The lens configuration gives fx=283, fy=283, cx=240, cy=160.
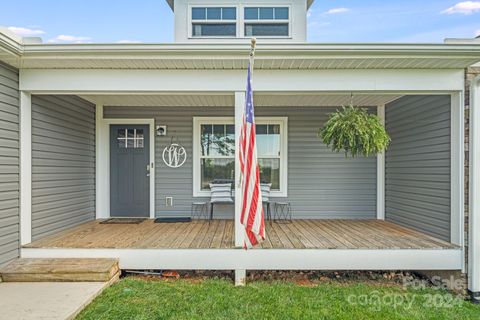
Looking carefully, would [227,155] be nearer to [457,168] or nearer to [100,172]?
[100,172]

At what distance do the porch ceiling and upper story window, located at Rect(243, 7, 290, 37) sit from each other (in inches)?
75.5

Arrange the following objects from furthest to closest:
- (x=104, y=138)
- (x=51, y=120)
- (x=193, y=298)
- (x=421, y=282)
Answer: (x=104, y=138), (x=51, y=120), (x=421, y=282), (x=193, y=298)

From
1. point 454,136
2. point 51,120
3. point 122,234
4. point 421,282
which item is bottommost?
point 421,282

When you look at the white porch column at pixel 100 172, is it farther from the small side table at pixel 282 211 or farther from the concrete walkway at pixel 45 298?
the small side table at pixel 282 211

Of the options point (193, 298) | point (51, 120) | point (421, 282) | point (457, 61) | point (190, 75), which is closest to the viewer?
point (193, 298)

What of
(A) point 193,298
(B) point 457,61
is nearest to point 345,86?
(B) point 457,61

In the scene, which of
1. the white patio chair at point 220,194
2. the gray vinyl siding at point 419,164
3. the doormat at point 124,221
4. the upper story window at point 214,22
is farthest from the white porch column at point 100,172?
the gray vinyl siding at point 419,164

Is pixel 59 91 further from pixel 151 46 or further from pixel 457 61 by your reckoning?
pixel 457 61

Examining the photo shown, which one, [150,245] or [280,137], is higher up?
[280,137]

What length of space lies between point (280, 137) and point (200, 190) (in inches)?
75.2

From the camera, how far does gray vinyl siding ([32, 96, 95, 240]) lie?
394 cm

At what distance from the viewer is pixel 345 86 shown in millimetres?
3607

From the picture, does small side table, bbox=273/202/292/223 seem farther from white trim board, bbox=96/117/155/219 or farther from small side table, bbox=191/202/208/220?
white trim board, bbox=96/117/155/219

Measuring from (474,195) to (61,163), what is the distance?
5769 mm
